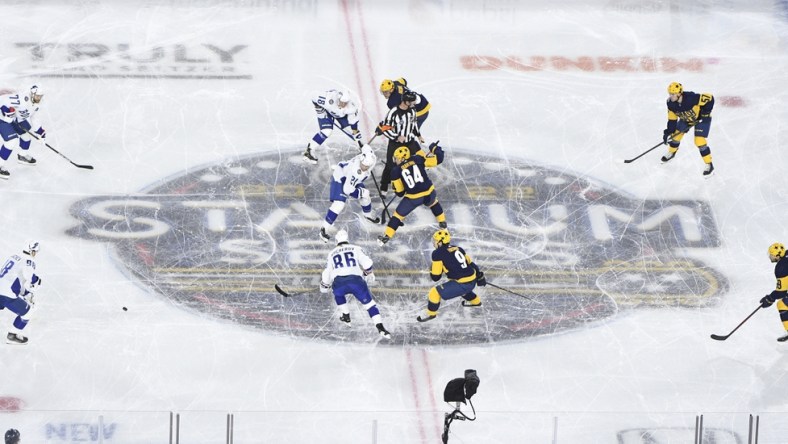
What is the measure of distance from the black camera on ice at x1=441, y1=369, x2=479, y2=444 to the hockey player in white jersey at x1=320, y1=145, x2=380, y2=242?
90.9 inches

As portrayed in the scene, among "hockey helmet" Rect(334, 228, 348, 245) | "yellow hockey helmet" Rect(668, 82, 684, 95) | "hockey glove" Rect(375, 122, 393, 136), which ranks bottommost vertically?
"hockey helmet" Rect(334, 228, 348, 245)

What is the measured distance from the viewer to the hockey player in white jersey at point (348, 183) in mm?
13539

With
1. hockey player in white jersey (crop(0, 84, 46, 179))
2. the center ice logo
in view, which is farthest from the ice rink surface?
hockey player in white jersey (crop(0, 84, 46, 179))

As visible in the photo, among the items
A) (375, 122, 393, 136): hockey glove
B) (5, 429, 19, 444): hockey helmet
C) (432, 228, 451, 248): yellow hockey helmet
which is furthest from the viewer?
(375, 122, 393, 136): hockey glove

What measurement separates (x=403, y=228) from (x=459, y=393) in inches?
104

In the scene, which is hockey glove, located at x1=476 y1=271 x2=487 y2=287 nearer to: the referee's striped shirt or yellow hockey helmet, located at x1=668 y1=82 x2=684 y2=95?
the referee's striped shirt

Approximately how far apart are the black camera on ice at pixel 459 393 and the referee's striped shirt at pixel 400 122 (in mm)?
2922

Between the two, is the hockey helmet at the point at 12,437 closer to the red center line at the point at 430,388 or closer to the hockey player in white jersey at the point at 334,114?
the red center line at the point at 430,388

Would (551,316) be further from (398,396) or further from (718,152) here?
(718,152)

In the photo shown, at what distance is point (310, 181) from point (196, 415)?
3.13 metres

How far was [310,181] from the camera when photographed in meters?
14.6

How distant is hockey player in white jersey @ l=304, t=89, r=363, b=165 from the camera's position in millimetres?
14328

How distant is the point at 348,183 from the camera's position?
13.7m

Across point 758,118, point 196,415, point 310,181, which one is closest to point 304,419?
point 196,415
